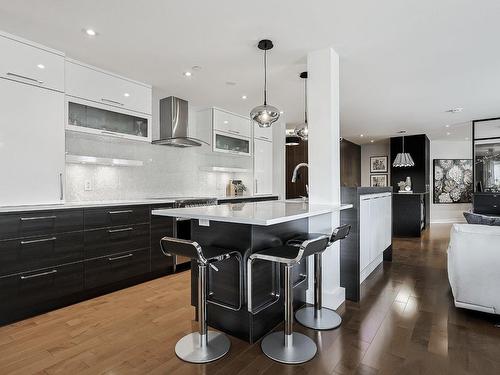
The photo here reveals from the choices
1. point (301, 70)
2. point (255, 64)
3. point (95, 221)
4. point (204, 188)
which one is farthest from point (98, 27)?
point (204, 188)

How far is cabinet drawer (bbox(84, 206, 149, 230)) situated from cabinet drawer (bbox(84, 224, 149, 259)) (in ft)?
0.19

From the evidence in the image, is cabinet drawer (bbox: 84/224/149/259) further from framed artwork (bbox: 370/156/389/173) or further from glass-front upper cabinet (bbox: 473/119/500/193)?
framed artwork (bbox: 370/156/389/173)

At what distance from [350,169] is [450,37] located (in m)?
6.06

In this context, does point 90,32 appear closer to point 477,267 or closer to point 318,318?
point 318,318

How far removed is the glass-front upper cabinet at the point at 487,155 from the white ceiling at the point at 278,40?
2.06 metres

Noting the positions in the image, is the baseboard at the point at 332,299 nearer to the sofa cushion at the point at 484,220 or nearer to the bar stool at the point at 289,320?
the bar stool at the point at 289,320

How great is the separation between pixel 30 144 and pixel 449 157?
10.0 m

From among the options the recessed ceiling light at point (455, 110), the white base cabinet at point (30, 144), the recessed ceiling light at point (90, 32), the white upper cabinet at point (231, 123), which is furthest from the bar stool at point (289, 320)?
the recessed ceiling light at point (455, 110)

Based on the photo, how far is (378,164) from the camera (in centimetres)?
923

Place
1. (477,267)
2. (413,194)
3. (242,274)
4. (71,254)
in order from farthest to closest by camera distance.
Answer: (413,194) < (71,254) < (477,267) < (242,274)

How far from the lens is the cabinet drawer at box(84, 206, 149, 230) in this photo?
9.57 feet

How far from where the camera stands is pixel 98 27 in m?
2.45

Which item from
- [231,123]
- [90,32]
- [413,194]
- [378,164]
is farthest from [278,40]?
[378,164]

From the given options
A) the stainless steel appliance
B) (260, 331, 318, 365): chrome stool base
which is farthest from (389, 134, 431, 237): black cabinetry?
(260, 331, 318, 365): chrome stool base
